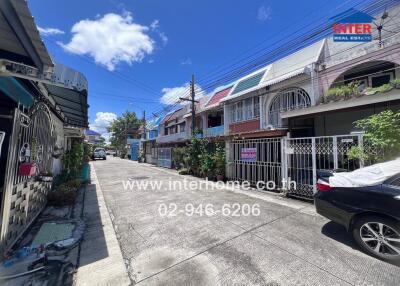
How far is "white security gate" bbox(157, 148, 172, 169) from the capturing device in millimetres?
20766

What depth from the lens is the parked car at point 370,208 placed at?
9.84 feet

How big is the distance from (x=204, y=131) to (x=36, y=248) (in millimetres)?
14867

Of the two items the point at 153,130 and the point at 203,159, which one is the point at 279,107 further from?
the point at 153,130

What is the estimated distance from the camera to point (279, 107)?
1105 centimetres

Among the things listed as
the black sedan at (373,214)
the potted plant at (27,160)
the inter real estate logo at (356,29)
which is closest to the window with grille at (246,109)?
the inter real estate logo at (356,29)

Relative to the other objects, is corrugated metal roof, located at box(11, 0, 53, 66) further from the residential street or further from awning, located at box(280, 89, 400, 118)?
awning, located at box(280, 89, 400, 118)

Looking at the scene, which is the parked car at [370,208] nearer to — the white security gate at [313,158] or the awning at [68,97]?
the white security gate at [313,158]

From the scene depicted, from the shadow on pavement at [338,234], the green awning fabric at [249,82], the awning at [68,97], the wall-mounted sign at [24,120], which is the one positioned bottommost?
the shadow on pavement at [338,234]

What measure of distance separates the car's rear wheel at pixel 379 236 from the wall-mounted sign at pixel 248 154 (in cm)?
575

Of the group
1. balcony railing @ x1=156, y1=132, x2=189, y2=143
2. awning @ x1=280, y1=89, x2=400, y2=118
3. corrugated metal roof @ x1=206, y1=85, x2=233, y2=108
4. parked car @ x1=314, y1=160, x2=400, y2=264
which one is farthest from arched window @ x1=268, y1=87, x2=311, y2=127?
balcony railing @ x1=156, y1=132, x2=189, y2=143

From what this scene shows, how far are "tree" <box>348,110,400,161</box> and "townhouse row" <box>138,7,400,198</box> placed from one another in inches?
11.9

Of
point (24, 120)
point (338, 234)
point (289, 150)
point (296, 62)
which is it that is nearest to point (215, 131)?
point (296, 62)

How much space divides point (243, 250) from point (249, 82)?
1172 cm

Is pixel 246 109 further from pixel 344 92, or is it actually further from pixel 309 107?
pixel 344 92
